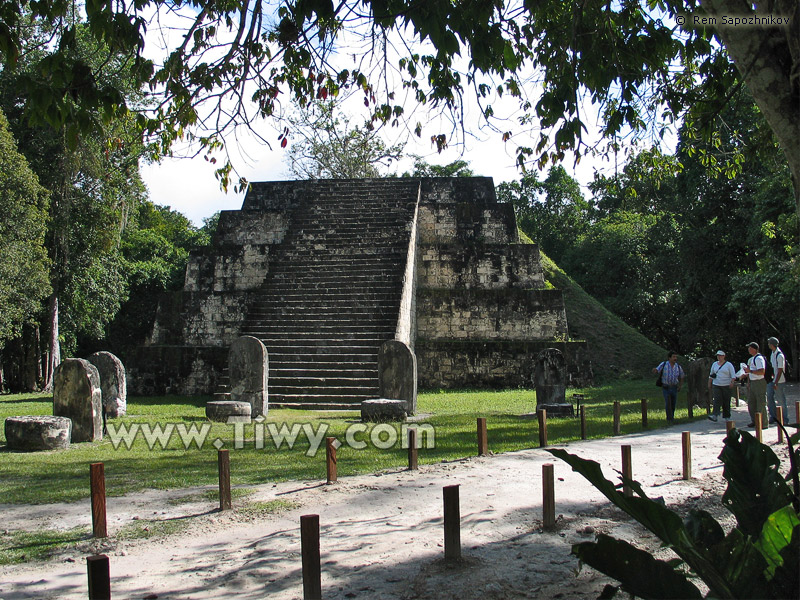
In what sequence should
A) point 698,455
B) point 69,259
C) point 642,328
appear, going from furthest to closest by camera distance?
1. point 642,328
2. point 69,259
3. point 698,455

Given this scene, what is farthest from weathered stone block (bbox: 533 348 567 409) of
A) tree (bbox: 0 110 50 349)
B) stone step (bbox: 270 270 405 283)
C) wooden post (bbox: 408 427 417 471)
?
tree (bbox: 0 110 50 349)

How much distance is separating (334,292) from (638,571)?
14014mm

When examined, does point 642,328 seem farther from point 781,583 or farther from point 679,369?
point 781,583

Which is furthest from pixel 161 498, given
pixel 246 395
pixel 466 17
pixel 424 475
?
pixel 246 395

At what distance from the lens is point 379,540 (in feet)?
15.9

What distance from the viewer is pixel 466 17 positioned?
5.43 metres

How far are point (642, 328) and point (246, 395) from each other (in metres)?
27.0

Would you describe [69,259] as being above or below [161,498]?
above

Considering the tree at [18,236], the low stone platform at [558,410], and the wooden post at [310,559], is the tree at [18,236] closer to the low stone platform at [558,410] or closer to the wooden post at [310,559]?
the low stone platform at [558,410]

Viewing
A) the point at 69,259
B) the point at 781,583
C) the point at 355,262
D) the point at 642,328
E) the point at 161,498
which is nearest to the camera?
the point at 781,583

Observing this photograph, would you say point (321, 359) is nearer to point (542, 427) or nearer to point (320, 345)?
point (320, 345)

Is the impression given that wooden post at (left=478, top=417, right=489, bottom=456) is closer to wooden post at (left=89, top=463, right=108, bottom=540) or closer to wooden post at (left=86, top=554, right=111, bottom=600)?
wooden post at (left=89, top=463, right=108, bottom=540)

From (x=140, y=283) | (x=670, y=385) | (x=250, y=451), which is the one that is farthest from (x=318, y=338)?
(x=140, y=283)

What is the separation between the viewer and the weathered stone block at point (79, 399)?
369 inches
